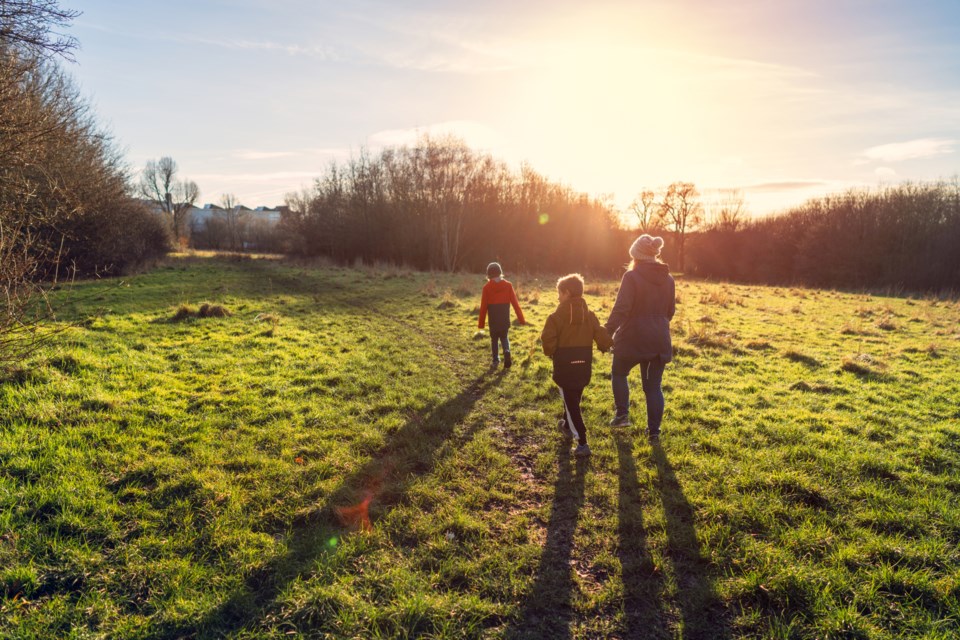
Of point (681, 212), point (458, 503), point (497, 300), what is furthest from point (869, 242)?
point (458, 503)

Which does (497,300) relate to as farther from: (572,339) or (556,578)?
(556,578)

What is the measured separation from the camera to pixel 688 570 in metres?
3.64

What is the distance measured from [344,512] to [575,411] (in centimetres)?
286

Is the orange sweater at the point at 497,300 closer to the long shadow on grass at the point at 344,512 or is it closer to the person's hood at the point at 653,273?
the long shadow on grass at the point at 344,512

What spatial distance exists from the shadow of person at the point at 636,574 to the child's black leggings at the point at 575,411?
725 mm

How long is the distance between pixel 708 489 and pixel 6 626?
225 inches

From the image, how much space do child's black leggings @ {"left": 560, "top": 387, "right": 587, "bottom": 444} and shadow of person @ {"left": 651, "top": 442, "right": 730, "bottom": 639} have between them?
0.97 metres

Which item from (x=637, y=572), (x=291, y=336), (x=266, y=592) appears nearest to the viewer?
(x=266, y=592)

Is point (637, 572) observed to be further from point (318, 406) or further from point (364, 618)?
point (318, 406)

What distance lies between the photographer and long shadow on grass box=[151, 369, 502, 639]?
3.13 meters

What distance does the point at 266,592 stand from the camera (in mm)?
3363

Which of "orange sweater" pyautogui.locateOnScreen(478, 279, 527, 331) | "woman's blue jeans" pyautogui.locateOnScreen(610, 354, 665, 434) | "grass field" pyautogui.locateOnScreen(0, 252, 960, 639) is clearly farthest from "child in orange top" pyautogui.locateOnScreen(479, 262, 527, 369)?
"woman's blue jeans" pyautogui.locateOnScreen(610, 354, 665, 434)

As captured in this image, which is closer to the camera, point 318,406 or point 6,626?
point 6,626

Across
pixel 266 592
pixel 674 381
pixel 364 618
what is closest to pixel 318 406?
pixel 266 592
